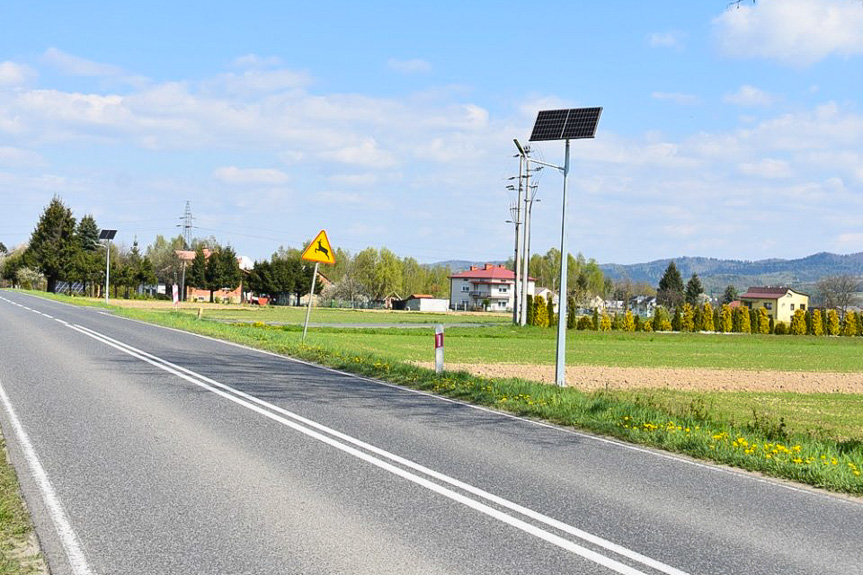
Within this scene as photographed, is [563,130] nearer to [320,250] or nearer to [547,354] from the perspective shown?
[320,250]

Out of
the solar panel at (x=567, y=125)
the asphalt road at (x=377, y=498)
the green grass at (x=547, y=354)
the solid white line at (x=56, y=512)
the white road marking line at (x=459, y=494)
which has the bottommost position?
the green grass at (x=547, y=354)

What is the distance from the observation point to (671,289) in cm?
14675

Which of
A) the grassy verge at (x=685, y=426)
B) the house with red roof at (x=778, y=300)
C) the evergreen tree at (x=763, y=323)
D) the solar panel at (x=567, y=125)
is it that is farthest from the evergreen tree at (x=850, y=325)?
the house with red roof at (x=778, y=300)

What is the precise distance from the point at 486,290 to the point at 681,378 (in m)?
124

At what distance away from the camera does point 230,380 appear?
15.5 metres

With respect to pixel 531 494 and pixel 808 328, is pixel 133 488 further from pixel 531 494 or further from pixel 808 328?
pixel 808 328

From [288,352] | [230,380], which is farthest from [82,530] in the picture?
[288,352]

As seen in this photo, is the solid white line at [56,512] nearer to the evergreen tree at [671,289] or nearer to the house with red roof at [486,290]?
the house with red roof at [486,290]

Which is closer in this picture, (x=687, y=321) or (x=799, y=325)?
(x=687, y=321)

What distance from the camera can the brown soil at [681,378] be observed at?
2273 centimetres

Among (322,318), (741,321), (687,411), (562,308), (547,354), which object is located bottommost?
(547,354)

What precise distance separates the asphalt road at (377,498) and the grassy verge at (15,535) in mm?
116

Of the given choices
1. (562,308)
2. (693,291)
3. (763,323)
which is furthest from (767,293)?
(562,308)

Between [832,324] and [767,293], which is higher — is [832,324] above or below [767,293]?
below
